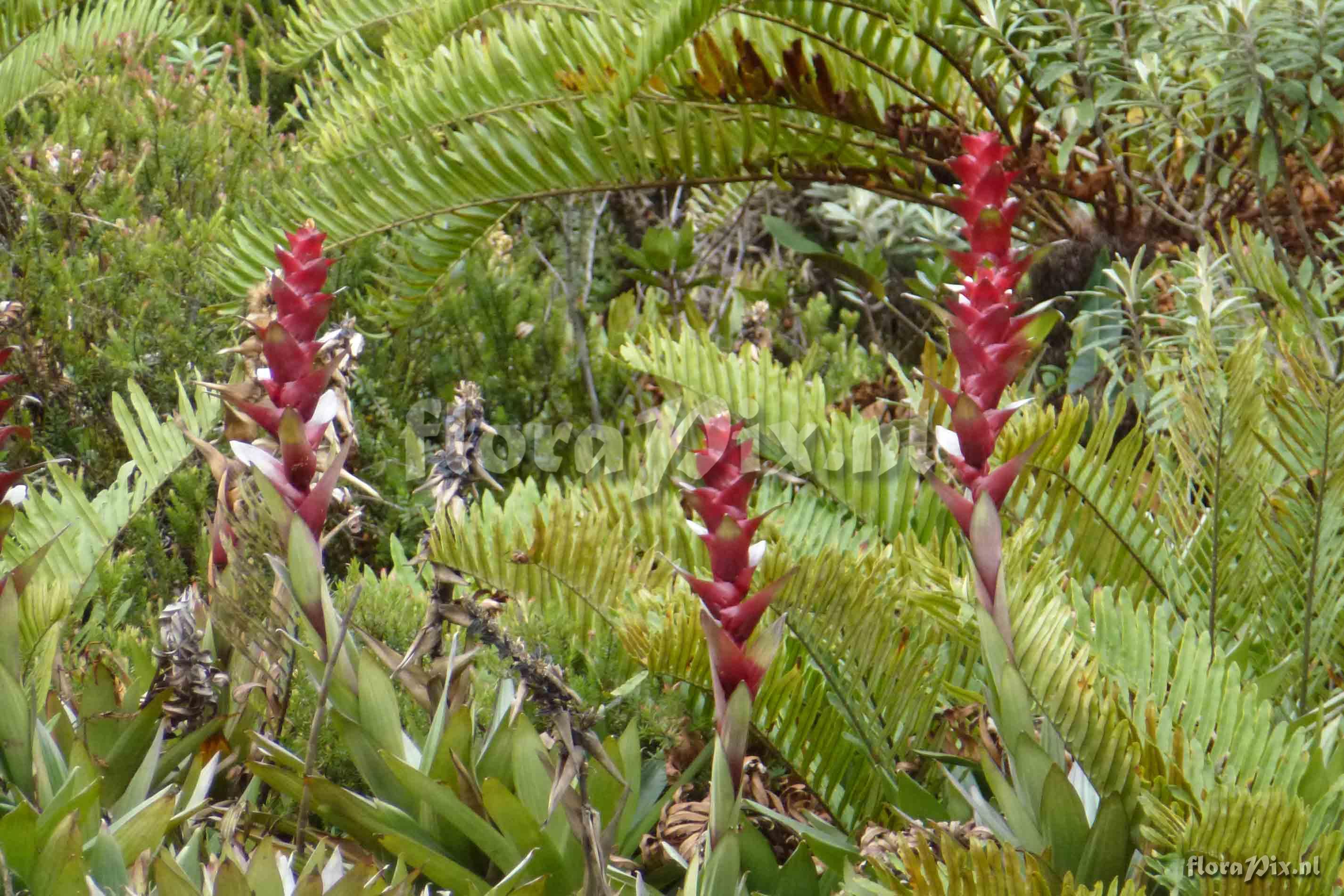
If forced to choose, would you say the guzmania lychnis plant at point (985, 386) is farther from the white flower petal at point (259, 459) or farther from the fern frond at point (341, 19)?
the fern frond at point (341, 19)

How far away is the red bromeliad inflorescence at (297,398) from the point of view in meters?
1.48

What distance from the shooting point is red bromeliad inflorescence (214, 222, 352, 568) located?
148 centimetres

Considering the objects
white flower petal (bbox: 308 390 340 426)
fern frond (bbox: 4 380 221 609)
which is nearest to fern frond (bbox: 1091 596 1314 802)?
white flower petal (bbox: 308 390 340 426)

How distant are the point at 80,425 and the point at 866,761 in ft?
7.42

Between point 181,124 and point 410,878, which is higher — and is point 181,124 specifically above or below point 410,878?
above

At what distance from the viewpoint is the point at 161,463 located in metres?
2.25

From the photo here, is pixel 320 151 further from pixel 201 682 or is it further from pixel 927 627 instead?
pixel 927 627

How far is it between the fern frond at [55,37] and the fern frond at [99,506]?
2233 millimetres

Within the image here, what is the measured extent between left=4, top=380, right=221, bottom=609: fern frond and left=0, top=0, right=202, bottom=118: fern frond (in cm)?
223

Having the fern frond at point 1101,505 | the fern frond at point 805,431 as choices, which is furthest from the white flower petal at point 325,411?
the fern frond at point 1101,505

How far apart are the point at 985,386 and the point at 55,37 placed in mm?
4203

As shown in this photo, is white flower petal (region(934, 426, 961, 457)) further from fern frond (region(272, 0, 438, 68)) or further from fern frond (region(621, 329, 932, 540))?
fern frond (region(272, 0, 438, 68))

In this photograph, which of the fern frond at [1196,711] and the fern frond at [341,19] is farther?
the fern frond at [341,19]

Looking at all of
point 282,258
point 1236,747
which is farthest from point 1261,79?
point 282,258
